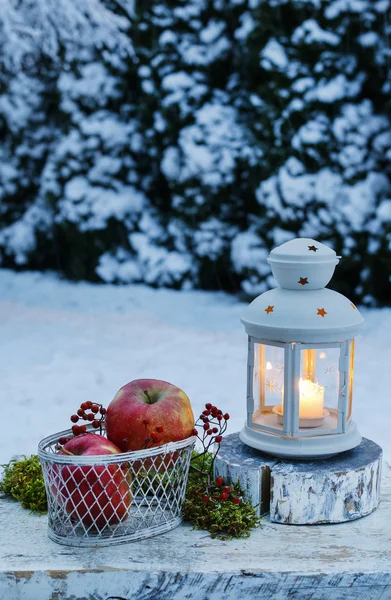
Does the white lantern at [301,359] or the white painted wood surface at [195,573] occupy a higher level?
the white lantern at [301,359]

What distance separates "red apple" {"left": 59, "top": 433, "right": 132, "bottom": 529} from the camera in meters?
1.58

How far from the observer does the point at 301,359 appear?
5.84ft

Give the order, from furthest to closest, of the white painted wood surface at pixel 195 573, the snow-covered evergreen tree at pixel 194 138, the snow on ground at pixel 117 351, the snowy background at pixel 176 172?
1. the snow-covered evergreen tree at pixel 194 138
2. the snowy background at pixel 176 172
3. the snow on ground at pixel 117 351
4. the white painted wood surface at pixel 195 573

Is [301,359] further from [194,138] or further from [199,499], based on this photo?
[194,138]

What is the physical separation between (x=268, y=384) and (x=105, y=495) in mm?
485

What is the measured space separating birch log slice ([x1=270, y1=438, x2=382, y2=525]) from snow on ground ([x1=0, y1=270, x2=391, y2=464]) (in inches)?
46.2

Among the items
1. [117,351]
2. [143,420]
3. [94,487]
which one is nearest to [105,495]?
[94,487]

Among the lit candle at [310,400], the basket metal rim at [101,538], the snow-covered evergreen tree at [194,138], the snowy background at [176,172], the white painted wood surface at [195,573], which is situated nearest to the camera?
the white painted wood surface at [195,573]

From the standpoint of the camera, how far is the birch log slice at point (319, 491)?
170cm

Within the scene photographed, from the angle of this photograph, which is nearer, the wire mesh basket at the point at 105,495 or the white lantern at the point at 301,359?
the wire mesh basket at the point at 105,495

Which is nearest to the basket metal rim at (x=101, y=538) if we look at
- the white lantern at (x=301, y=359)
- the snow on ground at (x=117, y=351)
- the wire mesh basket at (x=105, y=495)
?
the wire mesh basket at (x=105, y=495)

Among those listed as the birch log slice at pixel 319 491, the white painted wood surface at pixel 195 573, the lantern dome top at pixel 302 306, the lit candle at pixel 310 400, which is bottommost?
the white painted wood surface at pixel 195 573

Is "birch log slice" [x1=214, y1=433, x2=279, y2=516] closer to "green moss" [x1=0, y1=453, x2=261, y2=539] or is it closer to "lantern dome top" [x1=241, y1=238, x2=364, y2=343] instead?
"green moss" [x1=0, y1=453, x2=261, y2=539]

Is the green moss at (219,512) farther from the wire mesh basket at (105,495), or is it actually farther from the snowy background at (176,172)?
the snowy background at (176,172)
